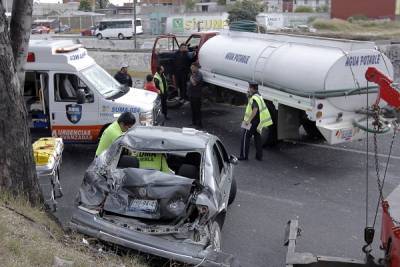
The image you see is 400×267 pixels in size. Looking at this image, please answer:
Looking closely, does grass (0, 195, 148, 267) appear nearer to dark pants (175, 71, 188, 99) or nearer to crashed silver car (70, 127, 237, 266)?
→ crashed silver car (70, 127, 237, 266)

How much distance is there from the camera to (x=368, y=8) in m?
76.8

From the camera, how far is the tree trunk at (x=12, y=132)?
588cm

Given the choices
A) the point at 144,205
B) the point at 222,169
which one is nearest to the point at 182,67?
the point at 222,169

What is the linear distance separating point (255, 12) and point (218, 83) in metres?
54.4

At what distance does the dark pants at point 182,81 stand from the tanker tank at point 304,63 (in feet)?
7.87

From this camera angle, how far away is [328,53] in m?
10.4

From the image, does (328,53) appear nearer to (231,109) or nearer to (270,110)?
(270,110)

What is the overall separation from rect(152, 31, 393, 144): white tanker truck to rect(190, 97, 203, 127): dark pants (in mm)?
1088

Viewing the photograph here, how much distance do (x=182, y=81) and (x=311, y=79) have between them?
20.8 feet

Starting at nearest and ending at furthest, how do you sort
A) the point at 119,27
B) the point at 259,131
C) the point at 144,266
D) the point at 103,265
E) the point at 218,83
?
the point at 103,265
the point at 144,266
the point at 259,131
the point at 218,83
the point at 119,27

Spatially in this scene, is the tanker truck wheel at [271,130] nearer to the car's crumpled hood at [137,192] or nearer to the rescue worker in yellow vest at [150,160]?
the rescue worker in yellow vest at [150,160]

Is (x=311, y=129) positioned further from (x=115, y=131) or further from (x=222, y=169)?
(x=115, y=131)

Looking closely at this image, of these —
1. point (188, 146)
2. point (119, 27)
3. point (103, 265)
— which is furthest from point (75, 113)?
point (119, 27)

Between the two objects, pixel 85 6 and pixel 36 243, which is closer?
pixel 36 243
